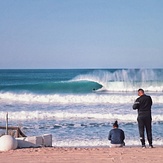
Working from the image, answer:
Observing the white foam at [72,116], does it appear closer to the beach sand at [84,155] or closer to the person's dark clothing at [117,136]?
the person's dark clothing at [117,136]

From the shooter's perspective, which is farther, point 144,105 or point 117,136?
point 117,136

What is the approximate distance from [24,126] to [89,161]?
900cm

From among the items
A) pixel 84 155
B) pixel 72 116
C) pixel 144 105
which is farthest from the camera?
pixel 72 116

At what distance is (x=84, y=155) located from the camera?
10.0 meters

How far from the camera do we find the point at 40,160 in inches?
370

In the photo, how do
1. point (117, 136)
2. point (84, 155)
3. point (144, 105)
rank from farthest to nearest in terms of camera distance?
point (117, 136)
point (144, 105)
point (84, 155)

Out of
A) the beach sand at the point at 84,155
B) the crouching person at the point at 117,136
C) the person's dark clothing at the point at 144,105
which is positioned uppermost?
the person's dark clothing at the point at 144,105

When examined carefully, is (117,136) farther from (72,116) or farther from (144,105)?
(72,116)

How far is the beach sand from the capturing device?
9375mm

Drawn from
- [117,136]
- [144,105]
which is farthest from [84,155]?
[144,105]

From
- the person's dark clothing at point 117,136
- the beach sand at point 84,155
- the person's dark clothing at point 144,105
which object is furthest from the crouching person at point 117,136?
the person's dark clothing at point 144,105

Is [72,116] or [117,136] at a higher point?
[72,116]

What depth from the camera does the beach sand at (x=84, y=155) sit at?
9.38 metres

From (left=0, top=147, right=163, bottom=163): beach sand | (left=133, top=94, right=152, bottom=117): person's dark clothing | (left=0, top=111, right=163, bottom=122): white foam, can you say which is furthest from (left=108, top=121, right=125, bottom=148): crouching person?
(left=0, top=111, right=163, bottom=122): white foam
